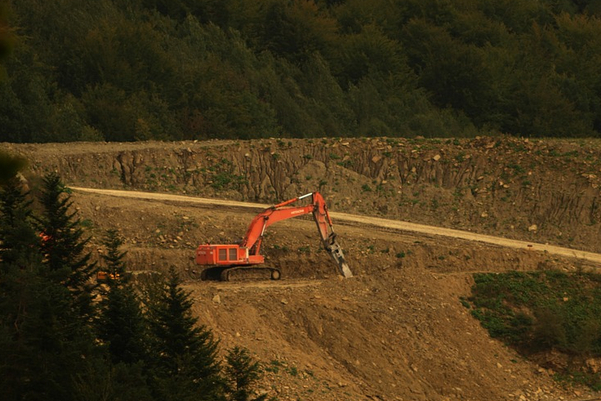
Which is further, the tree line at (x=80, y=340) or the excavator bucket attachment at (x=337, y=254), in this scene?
the excavator bucket attachment at (x=337, y=254)

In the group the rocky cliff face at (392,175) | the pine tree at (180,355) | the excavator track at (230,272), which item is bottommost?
the pine tree at (180,355)

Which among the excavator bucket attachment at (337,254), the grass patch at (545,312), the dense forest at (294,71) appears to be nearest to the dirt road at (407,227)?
the grass patch at (545,312)

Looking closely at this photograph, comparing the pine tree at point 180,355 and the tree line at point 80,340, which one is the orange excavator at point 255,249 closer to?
the tree line at point 80,340

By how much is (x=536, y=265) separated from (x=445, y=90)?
4017 centimetres

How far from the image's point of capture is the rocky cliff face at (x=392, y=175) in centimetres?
5153

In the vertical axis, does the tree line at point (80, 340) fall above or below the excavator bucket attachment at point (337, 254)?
below

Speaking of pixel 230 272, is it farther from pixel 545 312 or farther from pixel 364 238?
pixel 545 312

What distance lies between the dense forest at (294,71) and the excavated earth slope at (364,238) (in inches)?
384

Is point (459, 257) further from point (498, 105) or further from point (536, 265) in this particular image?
point (498, 105)

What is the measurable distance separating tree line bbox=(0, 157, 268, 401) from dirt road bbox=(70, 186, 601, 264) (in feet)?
66.2

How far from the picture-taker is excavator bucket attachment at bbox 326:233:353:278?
41.3 metres

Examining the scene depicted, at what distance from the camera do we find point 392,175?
54688 millimetres

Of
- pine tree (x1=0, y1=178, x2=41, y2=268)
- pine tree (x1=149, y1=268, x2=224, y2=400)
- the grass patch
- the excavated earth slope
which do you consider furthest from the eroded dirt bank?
pine tree (x1=0, y1=178, x2=41, y2=268)

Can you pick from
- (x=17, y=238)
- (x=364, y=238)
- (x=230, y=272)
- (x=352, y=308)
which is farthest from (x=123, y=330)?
(x=364, y=238)
